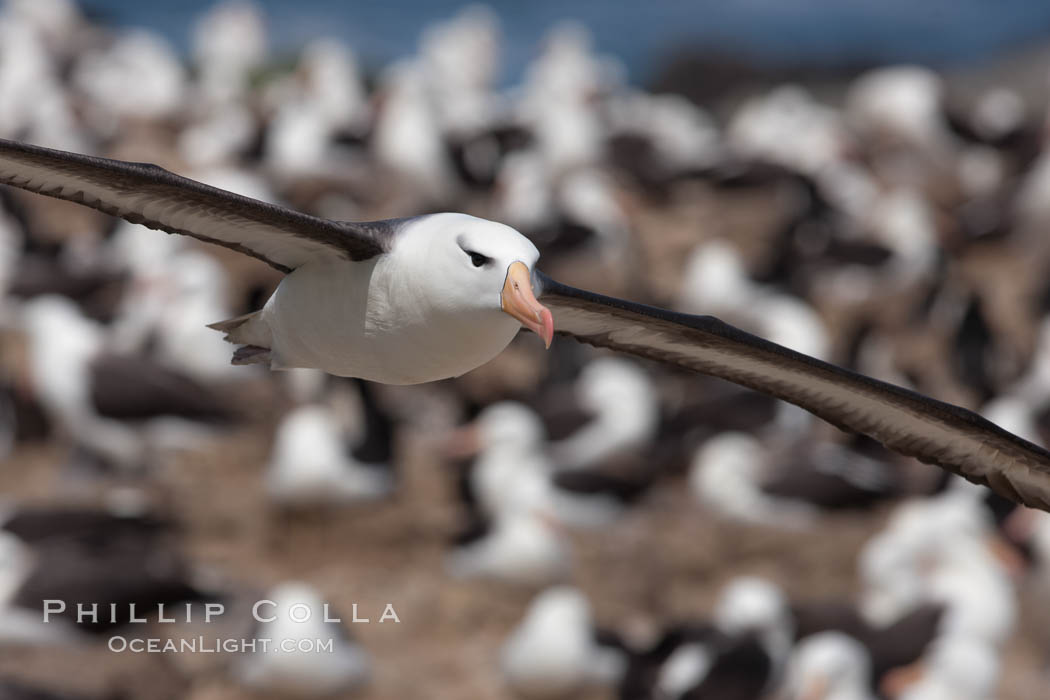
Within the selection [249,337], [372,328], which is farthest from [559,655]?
[372,328]

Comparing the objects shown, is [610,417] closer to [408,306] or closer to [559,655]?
[559,655]

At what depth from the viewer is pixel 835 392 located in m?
4.62

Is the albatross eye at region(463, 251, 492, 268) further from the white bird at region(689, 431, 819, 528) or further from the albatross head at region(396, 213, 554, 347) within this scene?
the white bird at region(689, 431, 819, 528)

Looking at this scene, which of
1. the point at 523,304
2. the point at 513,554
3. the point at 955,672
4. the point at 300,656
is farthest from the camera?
the point at 513,554

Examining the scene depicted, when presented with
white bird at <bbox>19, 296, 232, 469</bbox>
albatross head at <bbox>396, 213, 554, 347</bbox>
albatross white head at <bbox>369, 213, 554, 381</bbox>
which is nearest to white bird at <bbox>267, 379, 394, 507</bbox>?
white bird at <bbox>19, 296, 232, 469</bbox>

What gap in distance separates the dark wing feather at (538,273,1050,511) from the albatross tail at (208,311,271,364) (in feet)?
2.62

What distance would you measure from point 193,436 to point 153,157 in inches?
278

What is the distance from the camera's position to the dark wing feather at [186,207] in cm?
357

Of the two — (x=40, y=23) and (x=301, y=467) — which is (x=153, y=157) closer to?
(x=301, y=467)

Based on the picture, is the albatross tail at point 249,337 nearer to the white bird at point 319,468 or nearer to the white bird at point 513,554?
the white bird at point 513,554

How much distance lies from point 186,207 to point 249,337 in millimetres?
557

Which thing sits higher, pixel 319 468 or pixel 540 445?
pixel 540 445

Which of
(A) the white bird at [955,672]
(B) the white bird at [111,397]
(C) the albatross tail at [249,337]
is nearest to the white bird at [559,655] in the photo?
(A) the white bird at [955,672]

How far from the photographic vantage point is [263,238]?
383 centimetres
